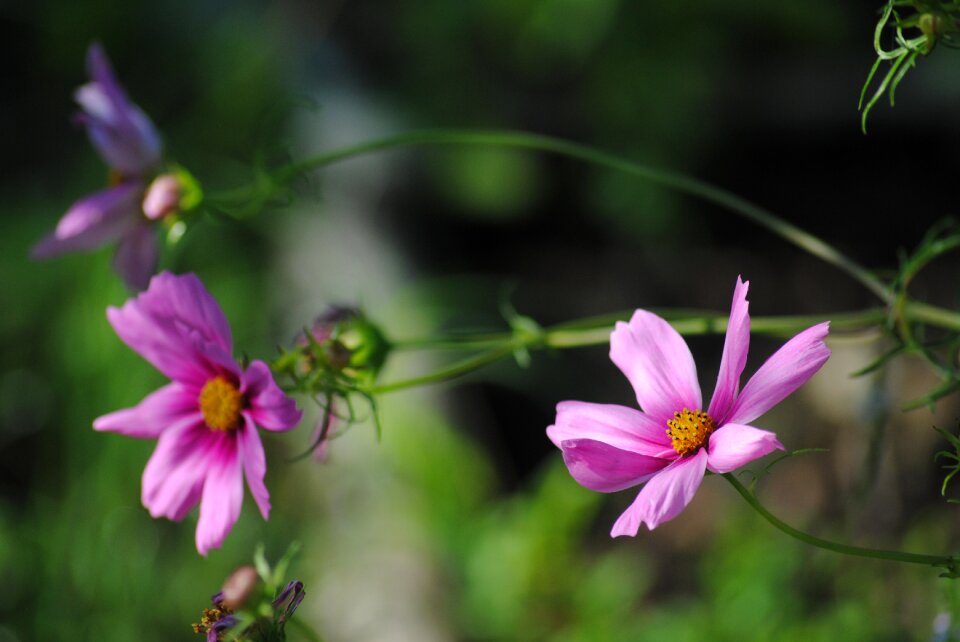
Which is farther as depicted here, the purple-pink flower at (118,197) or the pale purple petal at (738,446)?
the purple-pink flower at (118,197)

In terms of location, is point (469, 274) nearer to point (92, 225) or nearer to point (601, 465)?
point (92, 225)

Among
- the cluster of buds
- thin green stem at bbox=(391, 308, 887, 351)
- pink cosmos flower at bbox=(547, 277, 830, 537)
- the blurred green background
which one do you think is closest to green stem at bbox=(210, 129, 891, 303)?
thin green stem at bbox=(391, 308, 887, 351)

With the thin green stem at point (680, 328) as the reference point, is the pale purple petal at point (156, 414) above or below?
below

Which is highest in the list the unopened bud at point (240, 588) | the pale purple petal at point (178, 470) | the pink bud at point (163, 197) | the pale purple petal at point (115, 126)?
the pale purple petal at point (115, 126)

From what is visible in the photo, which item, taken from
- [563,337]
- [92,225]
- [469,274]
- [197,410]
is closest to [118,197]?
[92,225]

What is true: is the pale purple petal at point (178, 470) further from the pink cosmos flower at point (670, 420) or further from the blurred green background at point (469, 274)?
the blurred green background at point (469, 274)

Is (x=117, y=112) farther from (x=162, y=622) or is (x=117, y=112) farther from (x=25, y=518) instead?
(x=25, y=518)

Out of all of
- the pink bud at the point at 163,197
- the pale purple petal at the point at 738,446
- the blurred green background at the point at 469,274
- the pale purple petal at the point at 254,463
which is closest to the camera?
the pale purple petal at the point at 738,446

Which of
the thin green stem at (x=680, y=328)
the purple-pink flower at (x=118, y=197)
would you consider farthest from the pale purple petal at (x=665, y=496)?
the purple-pink flower at (x=118, y=197)
